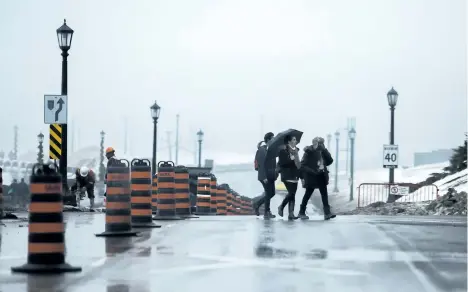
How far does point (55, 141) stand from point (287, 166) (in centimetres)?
1142

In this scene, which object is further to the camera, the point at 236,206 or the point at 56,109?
the point at 236,206

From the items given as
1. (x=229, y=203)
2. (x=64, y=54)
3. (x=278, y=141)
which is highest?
(x=64, y=54)

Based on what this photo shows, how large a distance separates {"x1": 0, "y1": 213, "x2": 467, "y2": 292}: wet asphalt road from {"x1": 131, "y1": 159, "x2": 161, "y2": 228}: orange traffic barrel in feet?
Result: 1.62

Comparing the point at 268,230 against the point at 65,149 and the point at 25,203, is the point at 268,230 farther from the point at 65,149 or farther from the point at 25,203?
the point at 25,203

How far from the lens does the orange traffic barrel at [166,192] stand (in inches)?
1127

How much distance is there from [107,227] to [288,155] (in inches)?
291

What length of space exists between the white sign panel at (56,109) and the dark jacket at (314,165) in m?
9.93

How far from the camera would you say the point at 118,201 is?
2130 centimetres

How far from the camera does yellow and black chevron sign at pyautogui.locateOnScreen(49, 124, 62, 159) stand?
37.3 metres

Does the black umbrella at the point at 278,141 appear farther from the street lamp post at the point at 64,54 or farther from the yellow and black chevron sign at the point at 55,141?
the yellow and black chevron sign at the point at 55,141

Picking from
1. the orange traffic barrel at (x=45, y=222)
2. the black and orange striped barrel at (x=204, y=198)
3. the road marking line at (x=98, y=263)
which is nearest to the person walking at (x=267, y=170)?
the black and orange striped barrel at (x=204, y=198)

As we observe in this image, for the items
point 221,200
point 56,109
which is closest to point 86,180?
point 56,109

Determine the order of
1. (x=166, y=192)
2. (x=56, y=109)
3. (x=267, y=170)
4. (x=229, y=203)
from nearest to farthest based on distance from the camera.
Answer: (x=166, y=192), (x=267, y=170), (x=56, y=109), (x=229, y=203)

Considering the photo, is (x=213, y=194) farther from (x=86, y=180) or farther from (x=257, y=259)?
(x=257, y=259)
